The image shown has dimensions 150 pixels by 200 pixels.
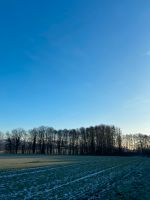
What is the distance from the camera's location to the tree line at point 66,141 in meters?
162

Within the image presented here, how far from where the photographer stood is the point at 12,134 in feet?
585

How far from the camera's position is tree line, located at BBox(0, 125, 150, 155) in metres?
162

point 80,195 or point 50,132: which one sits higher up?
point 50,132

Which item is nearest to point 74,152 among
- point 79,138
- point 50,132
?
point 79,138

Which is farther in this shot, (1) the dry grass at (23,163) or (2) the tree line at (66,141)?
(2) the tree line at (66,141)

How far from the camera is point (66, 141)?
589ft

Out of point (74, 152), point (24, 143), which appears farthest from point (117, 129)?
point (24, 143)

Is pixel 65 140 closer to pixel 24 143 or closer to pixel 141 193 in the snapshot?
pixel 24 143

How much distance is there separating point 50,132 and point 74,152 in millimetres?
24677

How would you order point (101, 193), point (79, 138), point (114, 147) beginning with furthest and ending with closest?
1. point (79, 138)
2. point (114, 147)
3. point (101, 193)

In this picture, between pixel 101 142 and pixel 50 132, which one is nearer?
pixel 101 142

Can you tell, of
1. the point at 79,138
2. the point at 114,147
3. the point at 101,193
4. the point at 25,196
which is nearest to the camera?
the point at 25,196

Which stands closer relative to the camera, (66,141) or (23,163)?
(23,163)

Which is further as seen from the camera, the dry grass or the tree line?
the tree line
